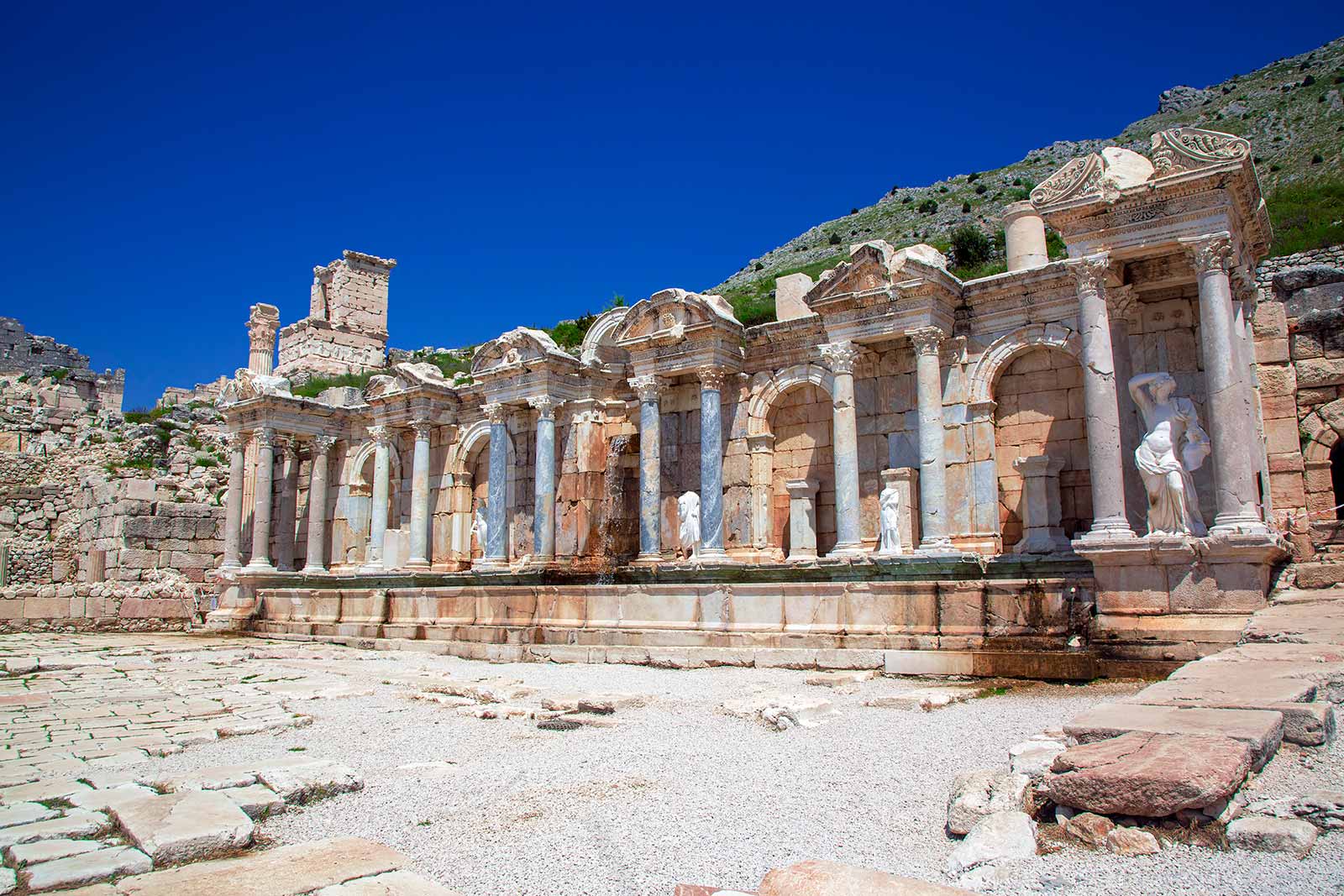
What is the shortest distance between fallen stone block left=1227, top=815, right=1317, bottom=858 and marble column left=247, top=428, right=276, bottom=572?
24.5 m

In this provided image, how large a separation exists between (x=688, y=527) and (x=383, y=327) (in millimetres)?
37001

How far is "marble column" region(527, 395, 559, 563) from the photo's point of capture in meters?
19.8

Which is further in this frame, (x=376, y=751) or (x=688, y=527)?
(x=688, y=527)

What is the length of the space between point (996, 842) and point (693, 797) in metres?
2.00

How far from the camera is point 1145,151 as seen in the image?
43.9m

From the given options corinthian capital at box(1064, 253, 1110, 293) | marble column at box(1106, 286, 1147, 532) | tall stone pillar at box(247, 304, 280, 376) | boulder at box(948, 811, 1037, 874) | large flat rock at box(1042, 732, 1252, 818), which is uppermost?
tall stone pillar at box(247, 304, 280, 376)

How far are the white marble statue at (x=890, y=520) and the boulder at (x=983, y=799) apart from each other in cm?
1094

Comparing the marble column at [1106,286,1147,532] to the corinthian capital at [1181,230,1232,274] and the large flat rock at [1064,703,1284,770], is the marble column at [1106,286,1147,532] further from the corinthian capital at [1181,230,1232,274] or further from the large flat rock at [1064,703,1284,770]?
the large flat rock at [1064,703,1284,770]

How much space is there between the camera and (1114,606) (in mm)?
11633

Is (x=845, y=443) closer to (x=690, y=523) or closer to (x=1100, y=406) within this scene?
(x=690, y=523)

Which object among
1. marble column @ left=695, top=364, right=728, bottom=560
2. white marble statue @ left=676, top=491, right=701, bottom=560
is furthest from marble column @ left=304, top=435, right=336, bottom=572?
marble column @ left=695, top=364, right=728, bottom=560

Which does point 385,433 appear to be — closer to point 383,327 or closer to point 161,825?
point 161,825

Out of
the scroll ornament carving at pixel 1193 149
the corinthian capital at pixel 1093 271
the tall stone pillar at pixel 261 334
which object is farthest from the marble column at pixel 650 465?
the tall stone pillar at pixel 261 334

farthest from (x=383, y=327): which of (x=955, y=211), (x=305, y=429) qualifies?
(x=955, y=211)
